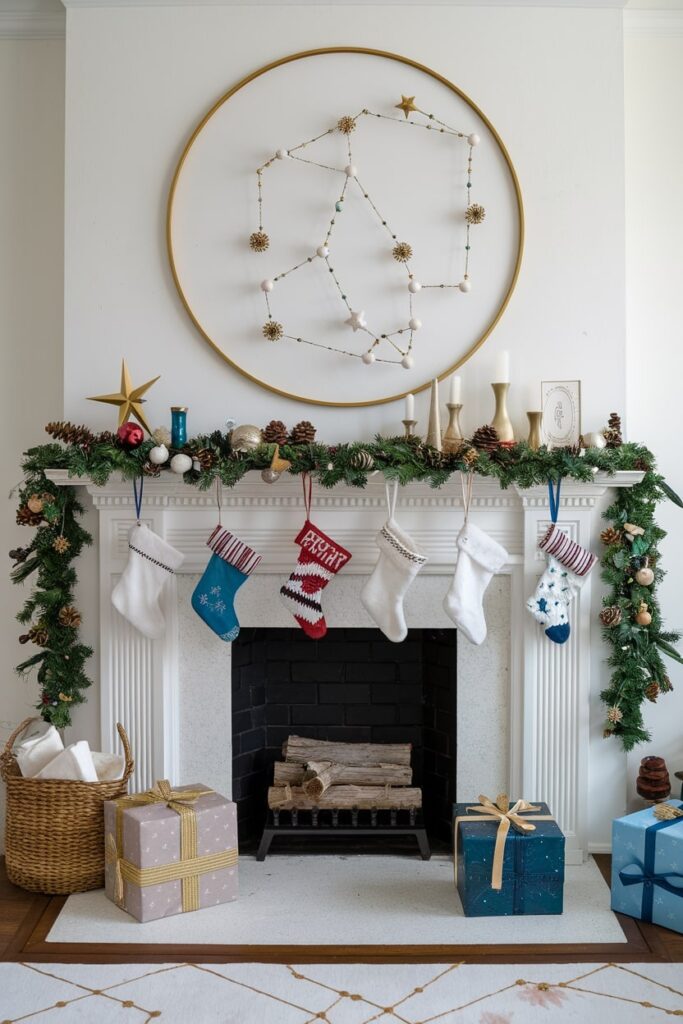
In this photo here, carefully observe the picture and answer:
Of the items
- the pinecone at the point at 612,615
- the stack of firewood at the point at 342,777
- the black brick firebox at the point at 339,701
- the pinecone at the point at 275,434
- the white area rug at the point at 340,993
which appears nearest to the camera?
the white area rug at the point at 340,993

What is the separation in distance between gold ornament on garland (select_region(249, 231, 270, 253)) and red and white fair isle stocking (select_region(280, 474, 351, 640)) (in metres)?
0.73

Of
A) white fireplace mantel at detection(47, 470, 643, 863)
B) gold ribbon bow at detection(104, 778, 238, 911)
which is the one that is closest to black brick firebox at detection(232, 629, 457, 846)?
white fireplace mantel at detection(47, 470, 643, 863)

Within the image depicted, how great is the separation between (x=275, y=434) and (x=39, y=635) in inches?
38.7

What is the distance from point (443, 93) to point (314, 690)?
6.59 feet

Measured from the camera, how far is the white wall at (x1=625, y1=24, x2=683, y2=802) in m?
3.30

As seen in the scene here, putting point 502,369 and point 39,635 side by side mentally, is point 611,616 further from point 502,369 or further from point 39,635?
point 39,635

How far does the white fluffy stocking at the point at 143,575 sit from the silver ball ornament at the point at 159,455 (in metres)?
0.24

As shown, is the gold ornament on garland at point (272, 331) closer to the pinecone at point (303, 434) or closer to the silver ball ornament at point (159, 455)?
the pinecone at point (303, 434)

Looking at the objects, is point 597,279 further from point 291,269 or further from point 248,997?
point 248,997

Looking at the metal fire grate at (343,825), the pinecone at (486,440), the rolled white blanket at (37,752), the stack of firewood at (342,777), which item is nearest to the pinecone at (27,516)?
the rolled white blanket at (37,752)

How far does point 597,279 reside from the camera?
3156 millimetres

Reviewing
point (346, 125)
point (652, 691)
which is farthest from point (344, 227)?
point (652, 691)

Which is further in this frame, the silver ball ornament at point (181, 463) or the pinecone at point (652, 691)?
the pinecone at point (652, 691)

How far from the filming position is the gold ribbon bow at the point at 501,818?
108 inches
